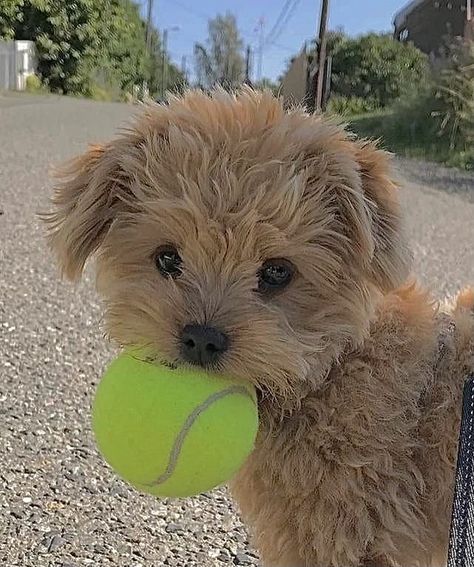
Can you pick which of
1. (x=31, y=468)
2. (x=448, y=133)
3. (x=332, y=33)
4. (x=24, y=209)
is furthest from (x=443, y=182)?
(x=332, y=33)

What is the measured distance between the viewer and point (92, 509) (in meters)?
2.95

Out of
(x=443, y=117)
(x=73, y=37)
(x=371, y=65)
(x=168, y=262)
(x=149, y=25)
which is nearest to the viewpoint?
(x=168, y=262)

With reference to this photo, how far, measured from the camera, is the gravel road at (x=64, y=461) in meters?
2.75

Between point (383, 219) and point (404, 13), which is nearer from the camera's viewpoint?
point (383, 219)

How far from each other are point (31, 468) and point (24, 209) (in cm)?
509

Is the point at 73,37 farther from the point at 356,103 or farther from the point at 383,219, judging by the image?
the point at 383,219

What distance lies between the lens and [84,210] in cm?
211

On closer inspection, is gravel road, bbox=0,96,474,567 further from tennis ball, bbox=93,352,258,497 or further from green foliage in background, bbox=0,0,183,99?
green foliage in background, bbox=0,0,183,99

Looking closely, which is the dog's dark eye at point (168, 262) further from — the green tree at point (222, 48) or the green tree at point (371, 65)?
the green tree at point (222, 48)

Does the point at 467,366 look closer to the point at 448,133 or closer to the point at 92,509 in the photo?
the point at 92,509

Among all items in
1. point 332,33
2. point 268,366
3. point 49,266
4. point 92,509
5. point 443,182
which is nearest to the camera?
point 268,366

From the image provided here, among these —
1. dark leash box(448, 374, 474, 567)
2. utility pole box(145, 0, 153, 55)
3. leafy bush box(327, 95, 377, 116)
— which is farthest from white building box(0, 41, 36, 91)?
dark leash box(448, 374, 474, 567)

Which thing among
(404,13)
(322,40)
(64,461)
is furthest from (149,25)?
(64,461)

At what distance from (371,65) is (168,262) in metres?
32.1
